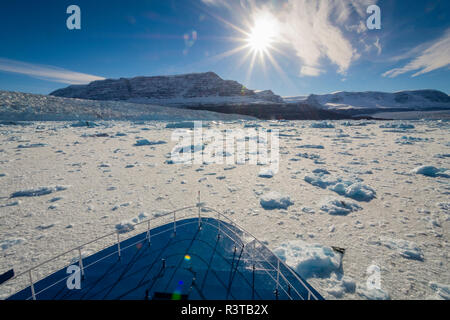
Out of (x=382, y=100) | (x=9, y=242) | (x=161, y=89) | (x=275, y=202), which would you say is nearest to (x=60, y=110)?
(x=9, y=242)

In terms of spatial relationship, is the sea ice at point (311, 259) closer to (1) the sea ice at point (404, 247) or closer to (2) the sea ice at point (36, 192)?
(1) the sea ice at point (404, 247)

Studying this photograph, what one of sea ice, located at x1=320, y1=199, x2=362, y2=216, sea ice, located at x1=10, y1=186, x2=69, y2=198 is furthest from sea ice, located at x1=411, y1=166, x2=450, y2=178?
sea ice, located at x1=10, y1=186, x2=69, y2=198

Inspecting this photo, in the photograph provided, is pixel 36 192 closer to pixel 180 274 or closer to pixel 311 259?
pixel 180 274

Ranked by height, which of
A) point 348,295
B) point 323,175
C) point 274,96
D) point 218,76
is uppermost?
point 218,76
